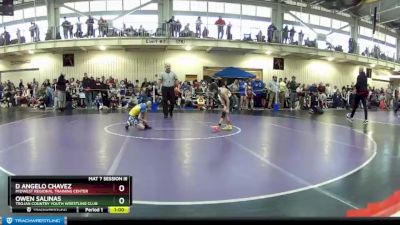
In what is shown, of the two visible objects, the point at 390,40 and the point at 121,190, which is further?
the point at 390,40

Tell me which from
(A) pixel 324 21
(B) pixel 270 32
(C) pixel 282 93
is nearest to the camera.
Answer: (C) pixel 282 93

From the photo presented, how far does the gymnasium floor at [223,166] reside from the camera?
2242mm

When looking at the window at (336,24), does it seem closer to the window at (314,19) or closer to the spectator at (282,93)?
the window at (314,19)

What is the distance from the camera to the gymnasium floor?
224 cm

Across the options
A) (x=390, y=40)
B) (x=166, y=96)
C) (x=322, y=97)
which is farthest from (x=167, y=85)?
(x=390, y=40)

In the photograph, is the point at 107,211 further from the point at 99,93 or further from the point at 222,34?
the point at 222,34

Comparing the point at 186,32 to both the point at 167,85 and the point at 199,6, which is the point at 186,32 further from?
the point at 167,85

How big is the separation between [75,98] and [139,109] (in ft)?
23.7
